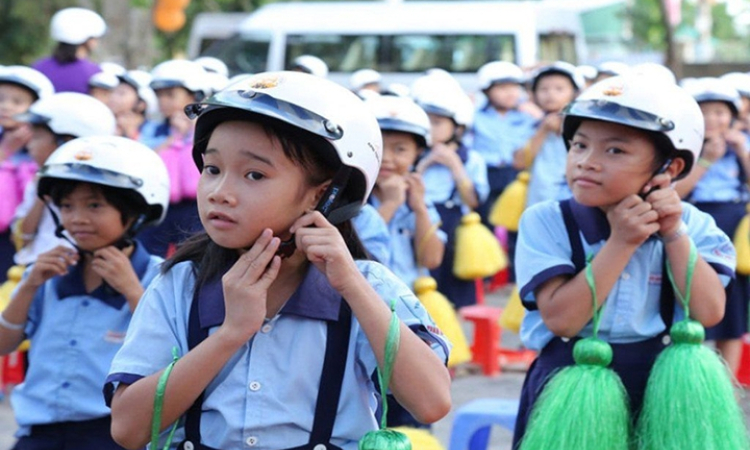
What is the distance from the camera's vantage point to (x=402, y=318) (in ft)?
9.28

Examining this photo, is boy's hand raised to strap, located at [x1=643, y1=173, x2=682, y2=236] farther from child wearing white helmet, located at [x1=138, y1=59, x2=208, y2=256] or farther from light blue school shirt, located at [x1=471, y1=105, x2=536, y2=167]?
light blue school shirt, located at [x1=471, y1=105, x2=536, y2=167]

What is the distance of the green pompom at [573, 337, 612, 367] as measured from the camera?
12.6 ft

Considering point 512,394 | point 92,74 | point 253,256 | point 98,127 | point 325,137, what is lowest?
point 512,394

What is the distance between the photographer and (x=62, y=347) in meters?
4.30

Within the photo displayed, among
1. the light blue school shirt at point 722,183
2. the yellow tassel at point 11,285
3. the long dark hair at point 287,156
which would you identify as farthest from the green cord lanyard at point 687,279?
the light blue school shirt at point 722,183

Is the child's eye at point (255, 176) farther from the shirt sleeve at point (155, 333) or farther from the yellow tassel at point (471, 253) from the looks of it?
the yellow tassel at point (471, 253)

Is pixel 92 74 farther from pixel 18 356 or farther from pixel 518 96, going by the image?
pixel 518 96

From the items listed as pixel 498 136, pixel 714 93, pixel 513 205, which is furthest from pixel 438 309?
pixel 498 136

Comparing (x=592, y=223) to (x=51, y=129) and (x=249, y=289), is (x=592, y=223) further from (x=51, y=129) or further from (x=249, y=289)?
(x=51, y=129)

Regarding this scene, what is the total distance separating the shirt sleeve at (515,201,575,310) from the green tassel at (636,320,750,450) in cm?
39

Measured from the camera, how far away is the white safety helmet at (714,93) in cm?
843

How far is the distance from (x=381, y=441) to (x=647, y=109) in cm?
159

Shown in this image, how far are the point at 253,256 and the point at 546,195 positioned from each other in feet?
25.3

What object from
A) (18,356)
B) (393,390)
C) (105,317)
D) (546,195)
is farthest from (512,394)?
(393,390)
